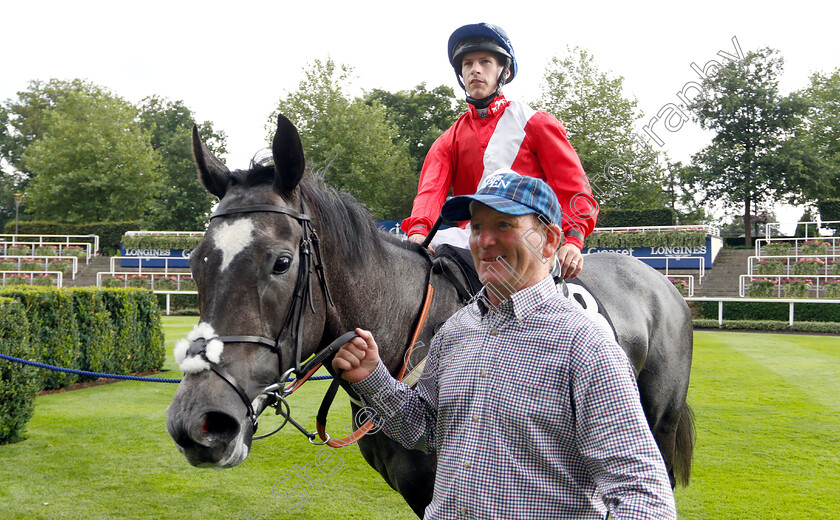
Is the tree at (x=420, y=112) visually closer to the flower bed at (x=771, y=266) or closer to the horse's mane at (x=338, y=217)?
the flower bed at (x=771, y=266)

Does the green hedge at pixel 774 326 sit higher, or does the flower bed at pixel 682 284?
the flower bed at pixel 682 284

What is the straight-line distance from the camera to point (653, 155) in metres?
3.44

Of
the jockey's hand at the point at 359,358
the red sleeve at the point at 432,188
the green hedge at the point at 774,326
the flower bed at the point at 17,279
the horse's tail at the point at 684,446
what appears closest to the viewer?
the jockey's hand at the point at 359,358

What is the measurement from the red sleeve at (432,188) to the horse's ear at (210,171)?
1.03 meters

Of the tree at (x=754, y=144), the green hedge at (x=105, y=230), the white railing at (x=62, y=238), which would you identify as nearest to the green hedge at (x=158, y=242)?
the white railing at (x=62, y=238)

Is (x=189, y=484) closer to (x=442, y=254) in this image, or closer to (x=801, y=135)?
(x=442, y=254)

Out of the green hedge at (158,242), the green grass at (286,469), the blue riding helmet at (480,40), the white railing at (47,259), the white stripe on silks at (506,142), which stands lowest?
the green grass at (286,469)

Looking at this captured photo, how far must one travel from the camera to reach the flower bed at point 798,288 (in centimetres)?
1682

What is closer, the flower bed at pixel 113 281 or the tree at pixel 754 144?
the tree at pixel 754 144

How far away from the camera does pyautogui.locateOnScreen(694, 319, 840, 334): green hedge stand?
49.3 ft

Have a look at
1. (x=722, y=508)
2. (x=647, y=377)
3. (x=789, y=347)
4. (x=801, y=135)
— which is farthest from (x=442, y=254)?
(x=801, y=135)

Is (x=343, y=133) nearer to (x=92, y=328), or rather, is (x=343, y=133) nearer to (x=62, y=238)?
(x=62, y=238)

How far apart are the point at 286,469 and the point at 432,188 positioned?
308 cm

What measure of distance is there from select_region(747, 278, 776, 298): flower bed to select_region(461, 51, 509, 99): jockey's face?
703 inches
